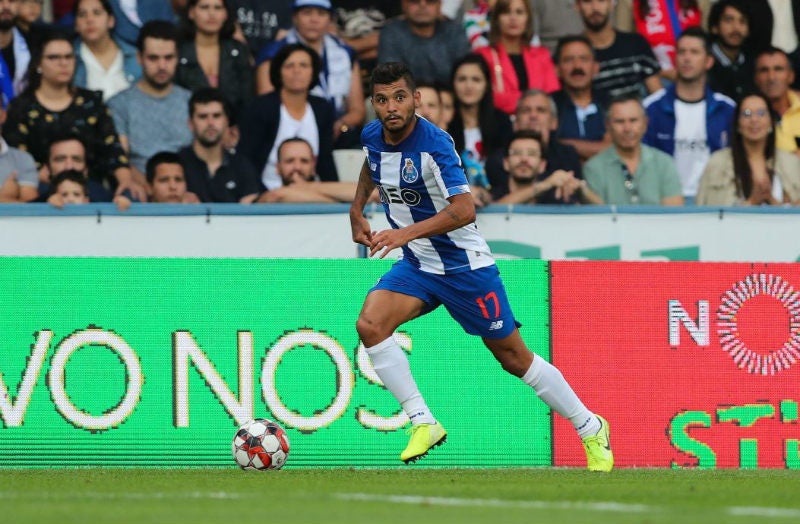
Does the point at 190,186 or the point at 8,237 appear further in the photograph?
the point at 190,186


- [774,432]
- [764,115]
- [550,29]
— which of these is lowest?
[774,432]

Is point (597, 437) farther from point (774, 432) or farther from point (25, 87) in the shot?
point (25, 87)

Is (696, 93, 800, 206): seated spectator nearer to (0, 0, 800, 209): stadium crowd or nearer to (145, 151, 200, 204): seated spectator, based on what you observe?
(0, 0, 800, 209): stadium crowd

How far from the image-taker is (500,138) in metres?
14.6

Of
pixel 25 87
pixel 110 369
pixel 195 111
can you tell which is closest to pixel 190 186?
pixel 195 111

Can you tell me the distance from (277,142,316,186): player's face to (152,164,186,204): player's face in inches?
35.9

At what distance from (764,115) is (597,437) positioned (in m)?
6.51

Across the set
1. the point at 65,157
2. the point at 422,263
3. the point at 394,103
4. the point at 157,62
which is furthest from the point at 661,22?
the point at 394,103

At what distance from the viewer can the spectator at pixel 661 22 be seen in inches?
630

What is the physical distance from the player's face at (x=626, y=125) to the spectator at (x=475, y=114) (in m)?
0.99

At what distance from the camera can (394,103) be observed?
342 inches

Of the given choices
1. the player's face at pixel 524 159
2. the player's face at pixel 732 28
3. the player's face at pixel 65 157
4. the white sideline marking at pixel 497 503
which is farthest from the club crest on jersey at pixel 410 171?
the player's face at pixel 732 28

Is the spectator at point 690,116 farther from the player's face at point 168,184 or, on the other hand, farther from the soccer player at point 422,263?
the soccer player at point 422,263

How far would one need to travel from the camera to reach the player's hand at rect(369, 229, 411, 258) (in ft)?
27.5
